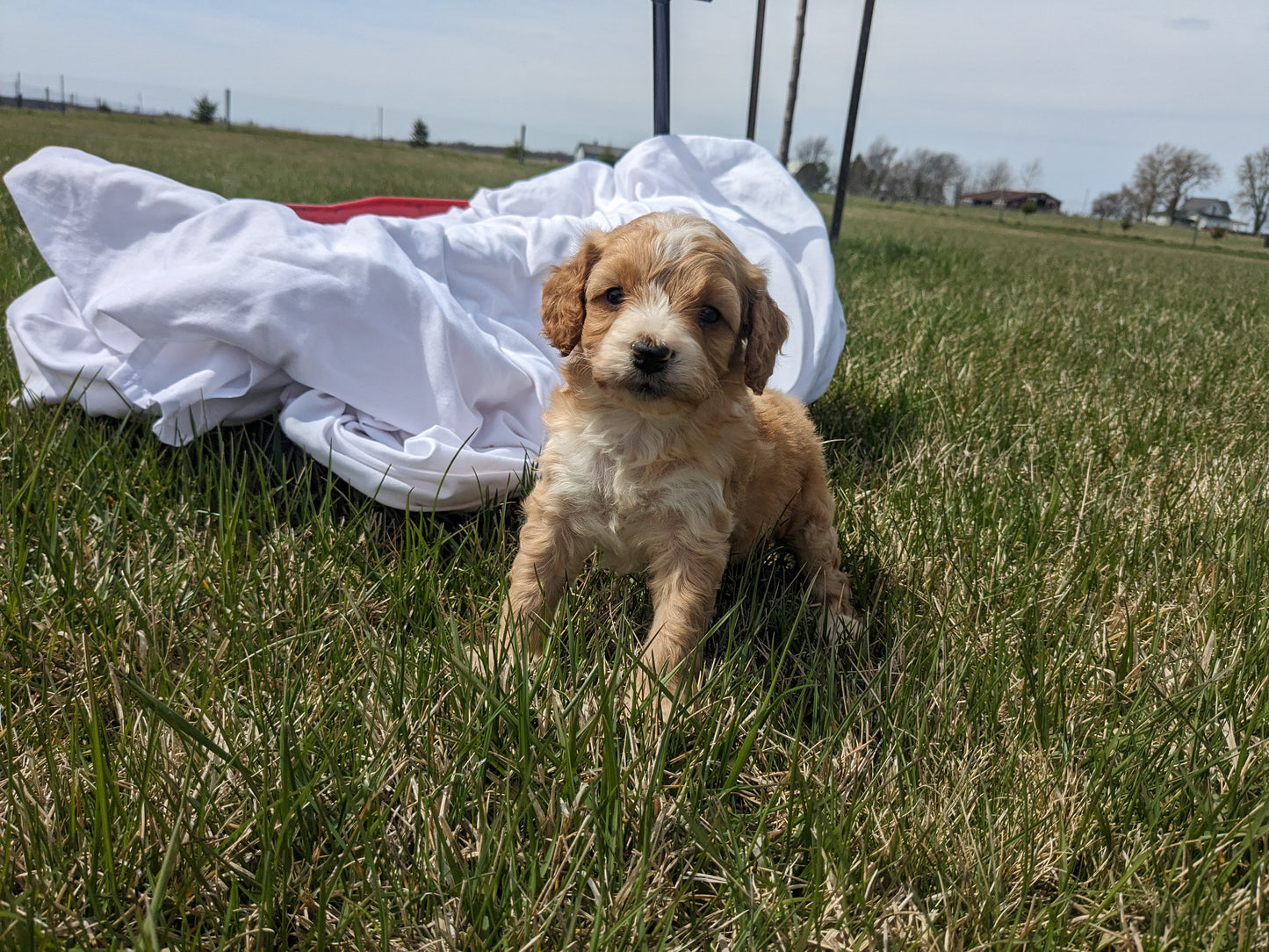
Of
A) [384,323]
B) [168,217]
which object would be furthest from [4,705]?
[168,217]

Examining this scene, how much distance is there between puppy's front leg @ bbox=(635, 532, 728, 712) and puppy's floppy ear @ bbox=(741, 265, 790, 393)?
507mm

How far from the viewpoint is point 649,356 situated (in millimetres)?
2285

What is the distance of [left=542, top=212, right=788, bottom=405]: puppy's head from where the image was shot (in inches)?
91.1

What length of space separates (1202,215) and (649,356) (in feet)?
378

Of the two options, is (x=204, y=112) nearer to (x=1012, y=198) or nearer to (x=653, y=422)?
(x=653, y=422)

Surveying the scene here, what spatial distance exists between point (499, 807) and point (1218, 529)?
9.47 ft

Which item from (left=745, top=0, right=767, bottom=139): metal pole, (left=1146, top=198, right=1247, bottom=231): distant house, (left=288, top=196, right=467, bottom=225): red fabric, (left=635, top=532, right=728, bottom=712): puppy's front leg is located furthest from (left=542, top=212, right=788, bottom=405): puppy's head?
(left=1146, top=198, right=1247, bottom=231): distant house

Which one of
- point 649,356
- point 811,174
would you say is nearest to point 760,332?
point 649,356

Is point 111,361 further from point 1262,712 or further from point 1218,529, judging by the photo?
point 1218,529

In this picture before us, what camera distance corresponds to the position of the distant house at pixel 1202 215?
3479 inches

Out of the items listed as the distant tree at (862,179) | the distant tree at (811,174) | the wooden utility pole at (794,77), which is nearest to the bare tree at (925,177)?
the distant tree at (862,179)

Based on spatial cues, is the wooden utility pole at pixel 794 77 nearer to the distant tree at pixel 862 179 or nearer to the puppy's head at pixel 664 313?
the puppy's head at pixel 664 313

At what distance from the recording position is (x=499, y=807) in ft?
5.85

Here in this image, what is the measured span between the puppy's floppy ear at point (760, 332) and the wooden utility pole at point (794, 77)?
466 inches
